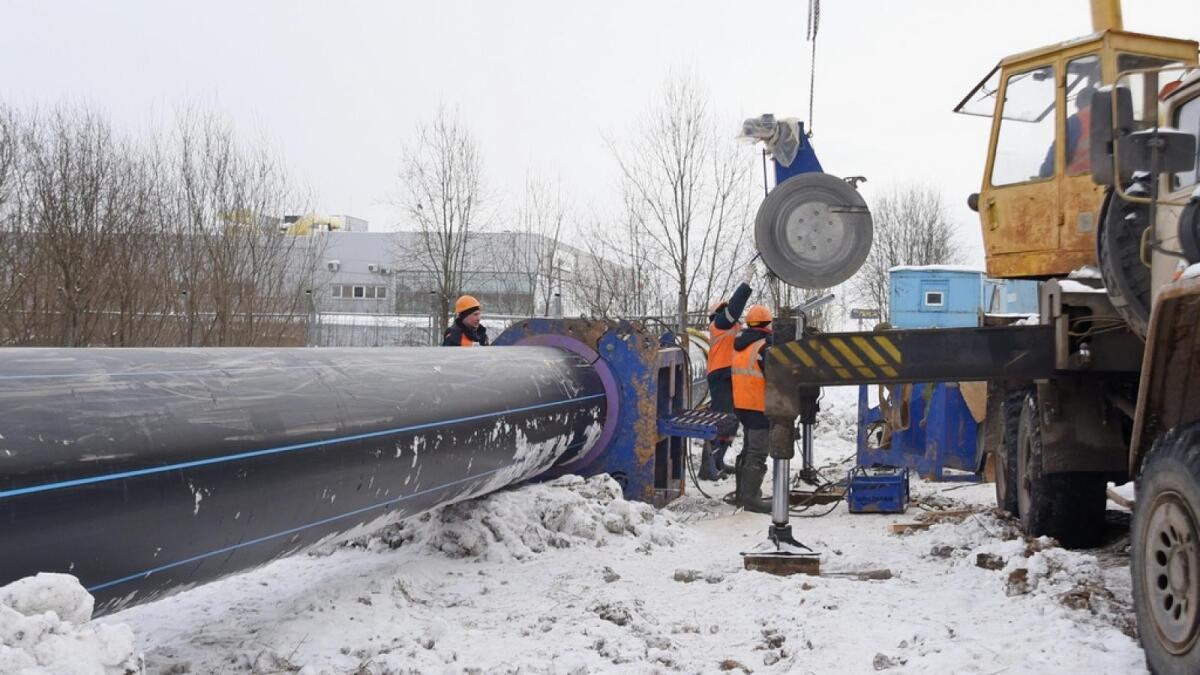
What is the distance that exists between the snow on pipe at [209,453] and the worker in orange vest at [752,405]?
3.46 m

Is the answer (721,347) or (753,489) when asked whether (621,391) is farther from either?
(721,347)

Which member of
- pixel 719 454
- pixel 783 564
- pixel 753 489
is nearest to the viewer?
pixel 783 564

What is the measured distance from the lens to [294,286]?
66.9ft

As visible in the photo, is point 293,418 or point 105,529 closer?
point 105,529

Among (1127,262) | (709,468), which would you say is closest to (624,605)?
(1127,262)

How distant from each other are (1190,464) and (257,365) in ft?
11.3

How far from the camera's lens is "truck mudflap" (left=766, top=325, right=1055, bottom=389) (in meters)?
5.66

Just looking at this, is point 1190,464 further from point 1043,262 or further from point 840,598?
point 1043,262

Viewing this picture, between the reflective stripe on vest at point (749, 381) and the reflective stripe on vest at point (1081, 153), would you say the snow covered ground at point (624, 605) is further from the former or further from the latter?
the reflective stripe on vest at point (1081, 153)

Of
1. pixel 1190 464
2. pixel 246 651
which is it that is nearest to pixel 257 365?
pixel 246 651

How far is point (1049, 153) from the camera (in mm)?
6621

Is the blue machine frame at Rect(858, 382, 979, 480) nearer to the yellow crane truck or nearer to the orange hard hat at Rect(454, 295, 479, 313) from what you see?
the yellow crane truck

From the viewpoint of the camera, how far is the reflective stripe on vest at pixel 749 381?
29.7 ft

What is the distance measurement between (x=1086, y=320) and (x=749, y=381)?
12.2 ft
